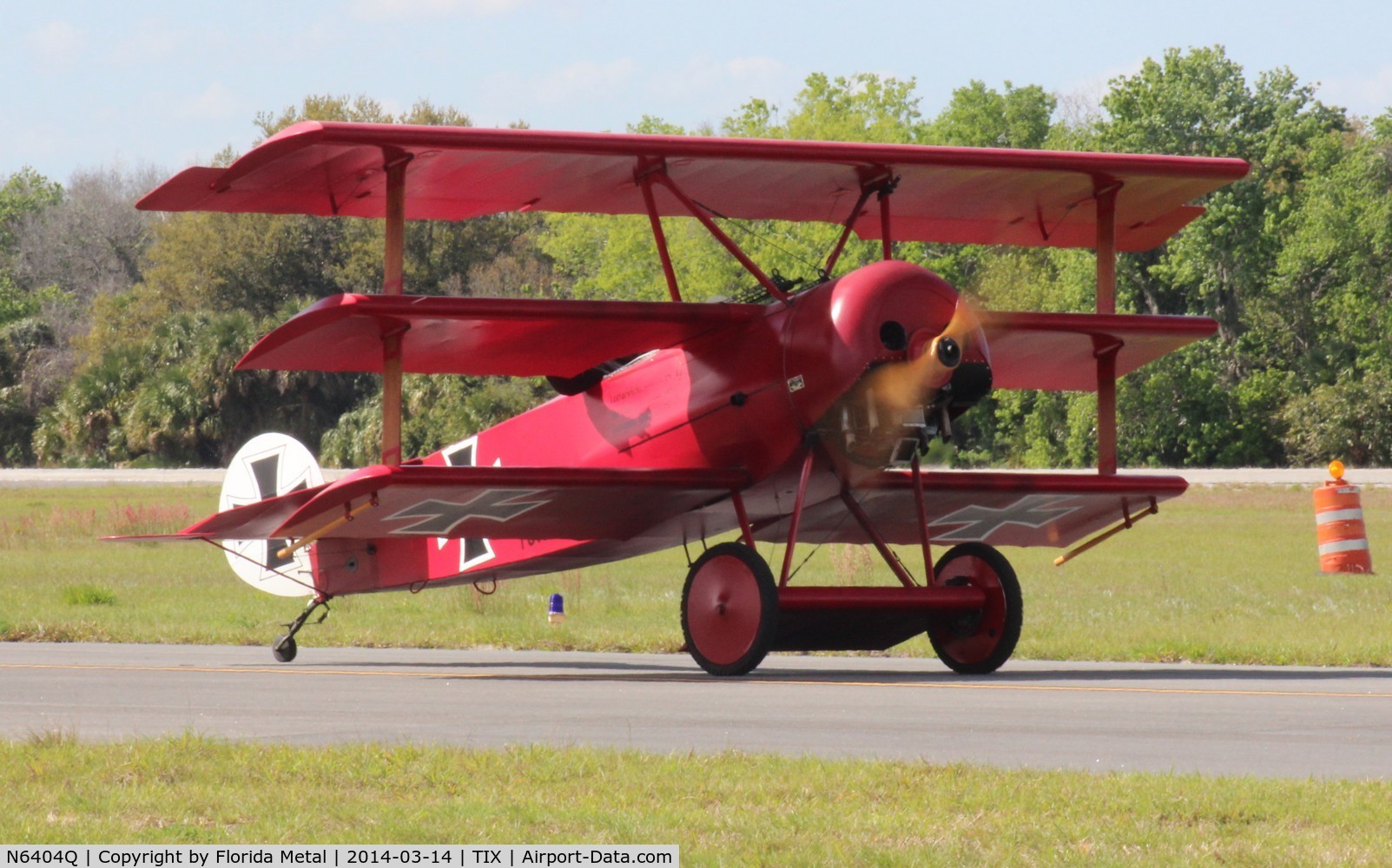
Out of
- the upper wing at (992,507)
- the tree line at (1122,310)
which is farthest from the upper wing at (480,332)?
the tree line at (1122,310)

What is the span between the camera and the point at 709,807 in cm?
604

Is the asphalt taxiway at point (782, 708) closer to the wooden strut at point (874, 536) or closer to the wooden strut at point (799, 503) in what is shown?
the wooden strut at point (874, 536)

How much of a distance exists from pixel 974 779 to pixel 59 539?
28.0 meters

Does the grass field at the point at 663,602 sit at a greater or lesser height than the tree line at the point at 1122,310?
lesser

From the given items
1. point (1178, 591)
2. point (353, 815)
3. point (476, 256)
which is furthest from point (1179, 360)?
point (353, 815)

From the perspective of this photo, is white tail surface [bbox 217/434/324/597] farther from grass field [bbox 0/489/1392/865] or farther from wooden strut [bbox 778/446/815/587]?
grass field [bbox 0/489/1392/865]

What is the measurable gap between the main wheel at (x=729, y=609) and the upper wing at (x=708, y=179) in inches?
109

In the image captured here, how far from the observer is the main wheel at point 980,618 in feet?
39.4

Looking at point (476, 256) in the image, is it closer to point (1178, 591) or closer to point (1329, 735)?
point (1178, 591)

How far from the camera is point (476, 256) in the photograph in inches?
2522

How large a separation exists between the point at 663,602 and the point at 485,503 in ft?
27.9

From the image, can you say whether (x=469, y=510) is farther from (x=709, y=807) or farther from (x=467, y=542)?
(x=709, y=807)

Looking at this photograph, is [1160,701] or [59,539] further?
[59,539]

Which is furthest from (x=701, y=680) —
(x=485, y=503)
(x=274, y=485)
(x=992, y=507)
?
(x=274, y=485)
